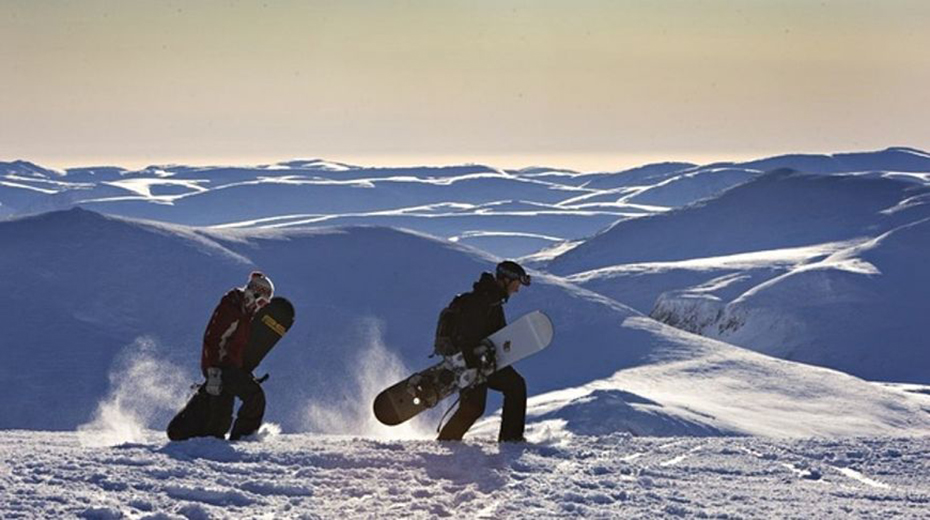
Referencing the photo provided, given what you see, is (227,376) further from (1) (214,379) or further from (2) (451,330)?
(2) (451,330)

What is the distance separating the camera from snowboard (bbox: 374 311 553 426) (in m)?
12.4

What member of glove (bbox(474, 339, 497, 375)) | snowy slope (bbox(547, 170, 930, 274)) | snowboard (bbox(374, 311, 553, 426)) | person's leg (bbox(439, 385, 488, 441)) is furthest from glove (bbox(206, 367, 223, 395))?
snowy slope (bbox(547, 170, 930, 274))

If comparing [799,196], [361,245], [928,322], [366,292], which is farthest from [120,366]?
[799,196]

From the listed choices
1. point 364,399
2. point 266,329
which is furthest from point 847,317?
point 266,329

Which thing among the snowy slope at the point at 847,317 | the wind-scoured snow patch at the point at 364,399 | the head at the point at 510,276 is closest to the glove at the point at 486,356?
the head at the point at 510,276

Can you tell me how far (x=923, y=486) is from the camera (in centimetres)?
1145

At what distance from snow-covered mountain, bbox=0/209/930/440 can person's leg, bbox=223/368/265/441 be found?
43.5ft

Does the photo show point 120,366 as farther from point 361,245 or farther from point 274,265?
point 361,245

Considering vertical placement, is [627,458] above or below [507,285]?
below

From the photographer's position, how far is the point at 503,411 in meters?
12.4

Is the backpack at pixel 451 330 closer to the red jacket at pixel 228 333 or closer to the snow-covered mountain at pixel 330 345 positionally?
the red jacket at pixel 228 333

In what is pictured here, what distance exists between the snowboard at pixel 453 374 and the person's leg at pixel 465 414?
0.28ft

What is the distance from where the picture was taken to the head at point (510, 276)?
1224 cm

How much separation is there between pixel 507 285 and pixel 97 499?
5058 millimetres
